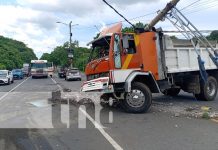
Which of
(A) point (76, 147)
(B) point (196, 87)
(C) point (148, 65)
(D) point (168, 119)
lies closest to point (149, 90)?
(C) point (148, 65)

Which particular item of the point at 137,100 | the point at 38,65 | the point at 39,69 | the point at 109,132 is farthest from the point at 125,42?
the point at 38,65

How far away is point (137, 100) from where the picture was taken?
43.2ft

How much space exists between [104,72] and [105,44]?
1071 millimetres

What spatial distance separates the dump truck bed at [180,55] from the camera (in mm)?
14613

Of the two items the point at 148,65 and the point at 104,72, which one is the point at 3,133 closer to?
the point at 104,72

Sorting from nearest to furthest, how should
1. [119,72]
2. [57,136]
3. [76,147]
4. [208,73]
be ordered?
1. [76,147]
2. [57,136]
3. [119,72]
4. [208,73]

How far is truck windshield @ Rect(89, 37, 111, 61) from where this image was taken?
1360 centimetres

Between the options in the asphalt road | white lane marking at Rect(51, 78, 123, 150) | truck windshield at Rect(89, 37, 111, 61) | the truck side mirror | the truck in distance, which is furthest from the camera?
the truck in distance

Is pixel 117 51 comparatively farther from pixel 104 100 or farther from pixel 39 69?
pixel 39 69

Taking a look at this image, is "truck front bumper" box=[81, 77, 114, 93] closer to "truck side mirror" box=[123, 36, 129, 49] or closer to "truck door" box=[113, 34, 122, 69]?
"truck door" box=[113, 34, 122, 69]

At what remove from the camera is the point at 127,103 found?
1316cm

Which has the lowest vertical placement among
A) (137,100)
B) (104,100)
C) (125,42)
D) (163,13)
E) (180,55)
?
(104,100)

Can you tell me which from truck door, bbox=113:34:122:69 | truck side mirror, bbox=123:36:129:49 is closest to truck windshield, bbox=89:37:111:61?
truck door, bbox=113:34:122:69

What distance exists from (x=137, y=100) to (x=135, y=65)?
1.19m
